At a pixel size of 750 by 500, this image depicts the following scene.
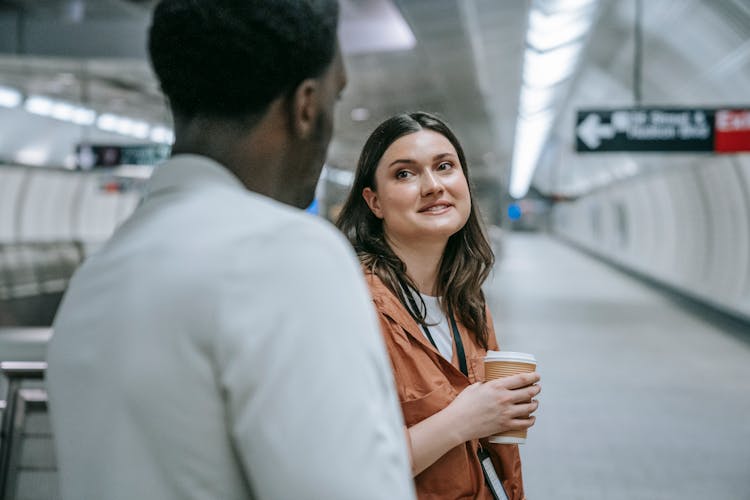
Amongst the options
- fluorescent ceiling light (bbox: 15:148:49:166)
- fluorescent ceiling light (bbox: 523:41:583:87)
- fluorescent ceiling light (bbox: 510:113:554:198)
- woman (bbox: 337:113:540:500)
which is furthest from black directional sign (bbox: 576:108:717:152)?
fluorescent ceiling light (bbox: 15:148:49:166)

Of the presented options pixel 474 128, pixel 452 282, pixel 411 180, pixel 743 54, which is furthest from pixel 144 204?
pixel 474 128

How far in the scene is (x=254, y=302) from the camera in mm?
674

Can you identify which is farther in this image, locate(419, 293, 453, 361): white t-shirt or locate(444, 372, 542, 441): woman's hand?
locate(419, 293, 453, 361): white t-shirt

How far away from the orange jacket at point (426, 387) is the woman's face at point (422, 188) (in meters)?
0.23

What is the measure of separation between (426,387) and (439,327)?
0.26m

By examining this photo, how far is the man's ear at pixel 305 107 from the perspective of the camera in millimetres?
862

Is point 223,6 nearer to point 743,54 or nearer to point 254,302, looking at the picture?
point 254,302

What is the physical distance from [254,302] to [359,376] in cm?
13

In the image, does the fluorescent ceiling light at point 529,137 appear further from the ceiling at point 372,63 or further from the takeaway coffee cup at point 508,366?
the takeaway coffee cup at point 508,366

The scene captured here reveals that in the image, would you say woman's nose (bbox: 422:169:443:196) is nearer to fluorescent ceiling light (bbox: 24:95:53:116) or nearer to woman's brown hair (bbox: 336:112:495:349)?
woman's brown hair (bbox: 336:112:495:349)

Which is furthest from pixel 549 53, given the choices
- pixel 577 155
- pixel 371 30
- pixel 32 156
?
pixel 32 156

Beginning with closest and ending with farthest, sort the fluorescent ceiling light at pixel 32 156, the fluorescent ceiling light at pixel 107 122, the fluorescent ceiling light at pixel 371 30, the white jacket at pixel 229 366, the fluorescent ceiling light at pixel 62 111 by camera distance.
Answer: the white jacket at pixel 229 366 → the fluorescent ceiling light at pixel 371 30 → the fluorescent ceiling light at pixel 62 111 → the fluorescent ceiling light at pixel 32 156 → the fluorescent ceiling light at pixel 107 122

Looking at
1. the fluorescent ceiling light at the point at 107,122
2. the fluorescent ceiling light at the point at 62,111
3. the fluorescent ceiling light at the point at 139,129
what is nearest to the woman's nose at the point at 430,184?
the fluorescent ceiling light at the point at 62,111

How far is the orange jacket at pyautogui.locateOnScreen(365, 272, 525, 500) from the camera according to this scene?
1.48m
